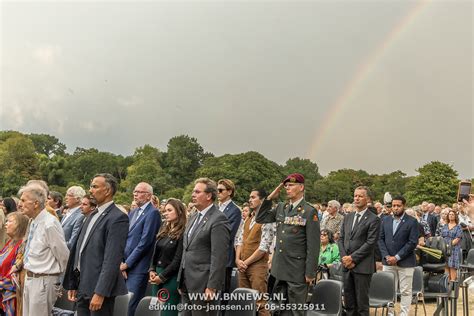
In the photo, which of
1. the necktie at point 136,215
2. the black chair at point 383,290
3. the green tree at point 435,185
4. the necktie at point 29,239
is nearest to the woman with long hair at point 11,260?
the necktie at point 29,239

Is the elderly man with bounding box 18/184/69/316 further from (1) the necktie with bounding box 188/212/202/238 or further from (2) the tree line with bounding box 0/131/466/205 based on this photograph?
(2) the tree line with bounding box 0/131/466/205

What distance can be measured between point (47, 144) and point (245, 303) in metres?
94.5

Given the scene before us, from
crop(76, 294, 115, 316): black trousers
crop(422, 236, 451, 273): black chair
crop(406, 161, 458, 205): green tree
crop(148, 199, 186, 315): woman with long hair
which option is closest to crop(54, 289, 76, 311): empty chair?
crop(76, 294, 115, 316): black trousers

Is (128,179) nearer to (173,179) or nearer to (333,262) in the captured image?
(173,179)

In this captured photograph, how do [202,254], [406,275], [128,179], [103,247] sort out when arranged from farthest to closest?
1. [128,179]
2. [406,275]
3. [202,254]
4. [103,247]

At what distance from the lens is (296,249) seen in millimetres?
5645

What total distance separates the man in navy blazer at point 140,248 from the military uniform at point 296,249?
149 cm

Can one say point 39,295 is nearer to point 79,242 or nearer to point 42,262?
point 42,262

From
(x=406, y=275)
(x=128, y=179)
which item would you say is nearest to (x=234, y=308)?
(x=406, y=275)

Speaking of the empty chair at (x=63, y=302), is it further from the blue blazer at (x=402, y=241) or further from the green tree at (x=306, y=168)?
the green tree at (x=306, y=168)

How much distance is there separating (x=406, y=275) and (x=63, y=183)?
71.1 m

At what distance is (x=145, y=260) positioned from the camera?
19.9 ft

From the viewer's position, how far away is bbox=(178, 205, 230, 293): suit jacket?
185 inches

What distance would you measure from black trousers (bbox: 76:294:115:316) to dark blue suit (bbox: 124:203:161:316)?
4.70 ft
